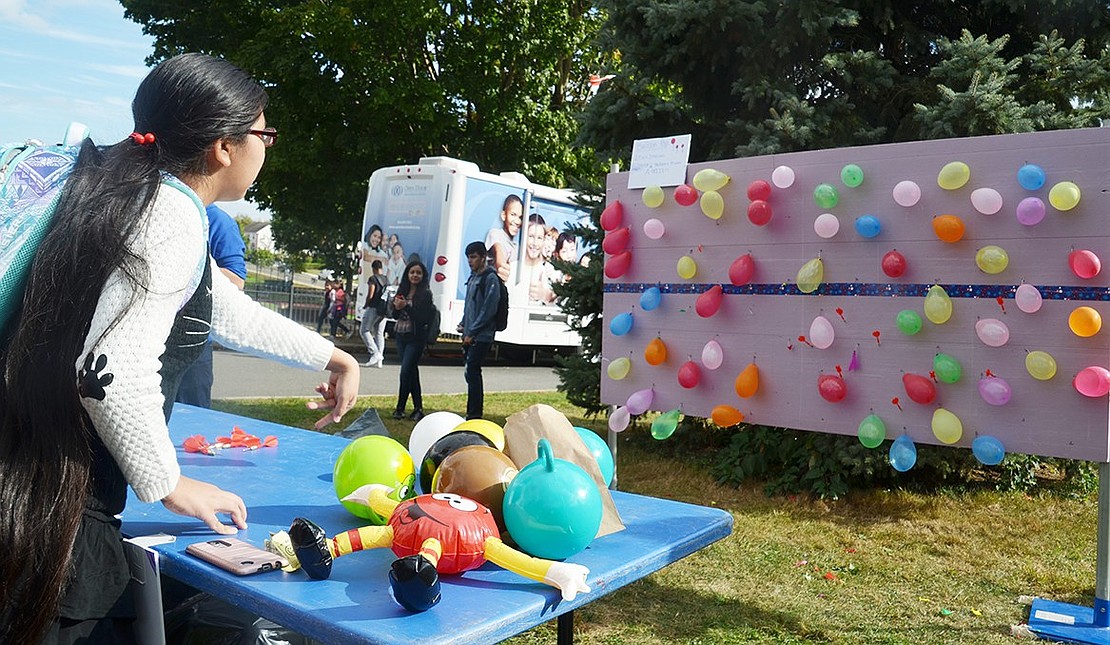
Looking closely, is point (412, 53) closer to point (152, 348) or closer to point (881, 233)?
point (881, 233)

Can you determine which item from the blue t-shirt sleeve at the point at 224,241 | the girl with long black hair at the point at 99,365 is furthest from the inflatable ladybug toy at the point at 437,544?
the blue t-shirt sleeve at the point at 224,241

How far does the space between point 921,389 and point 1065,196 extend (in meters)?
0.89

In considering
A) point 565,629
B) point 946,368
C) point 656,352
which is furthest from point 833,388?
point 565,629

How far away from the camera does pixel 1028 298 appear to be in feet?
10.8

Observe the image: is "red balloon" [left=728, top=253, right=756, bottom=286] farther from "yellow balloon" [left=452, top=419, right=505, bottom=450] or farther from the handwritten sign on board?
"yellow balloon" [left=452, top=419, right=505, bottom=450]

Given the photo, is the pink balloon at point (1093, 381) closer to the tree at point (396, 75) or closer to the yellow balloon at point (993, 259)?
the yellow balloon at point (993, 259)

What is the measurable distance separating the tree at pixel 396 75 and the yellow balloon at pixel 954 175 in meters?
14.1

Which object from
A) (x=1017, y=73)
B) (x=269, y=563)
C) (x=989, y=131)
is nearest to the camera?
(x=269, y=563)

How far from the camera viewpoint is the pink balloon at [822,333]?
378 cm

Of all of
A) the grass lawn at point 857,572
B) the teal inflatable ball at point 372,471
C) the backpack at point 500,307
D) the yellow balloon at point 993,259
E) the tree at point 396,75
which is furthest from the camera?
the tree at point 396,75

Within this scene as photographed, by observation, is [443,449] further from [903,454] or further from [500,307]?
[500,307]

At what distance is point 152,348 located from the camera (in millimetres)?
1451

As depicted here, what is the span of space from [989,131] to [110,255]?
200 inches

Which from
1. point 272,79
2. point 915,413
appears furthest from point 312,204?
point 915,413
